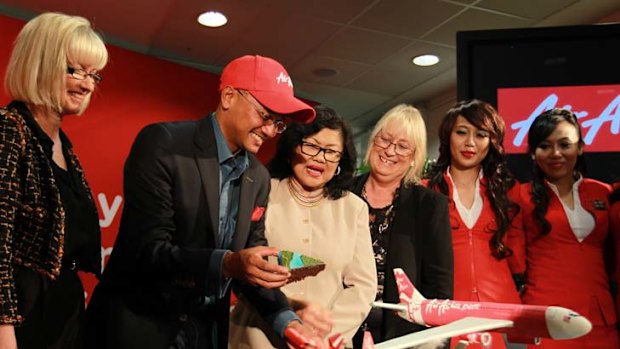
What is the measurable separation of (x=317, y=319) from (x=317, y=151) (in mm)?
624

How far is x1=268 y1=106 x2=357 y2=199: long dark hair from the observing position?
2336 mm

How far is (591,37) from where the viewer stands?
11.6ft

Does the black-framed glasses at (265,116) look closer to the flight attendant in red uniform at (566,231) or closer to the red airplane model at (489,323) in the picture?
the red airplane model at (489,323)

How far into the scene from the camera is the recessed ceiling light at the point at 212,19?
5.27 m

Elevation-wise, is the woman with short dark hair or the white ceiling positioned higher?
the white ceiling

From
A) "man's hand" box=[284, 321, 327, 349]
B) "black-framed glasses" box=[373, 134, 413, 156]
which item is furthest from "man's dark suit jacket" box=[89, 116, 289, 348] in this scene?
"black-framed glasses" box=[373, 134, 413, 156]

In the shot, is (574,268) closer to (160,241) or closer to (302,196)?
(302,196)

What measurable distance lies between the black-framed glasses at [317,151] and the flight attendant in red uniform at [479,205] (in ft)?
2.33

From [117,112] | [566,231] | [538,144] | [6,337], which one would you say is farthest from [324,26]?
[6,337]

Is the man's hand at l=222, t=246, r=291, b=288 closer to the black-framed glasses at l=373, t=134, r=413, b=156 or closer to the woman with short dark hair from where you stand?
the woman with short dark hair

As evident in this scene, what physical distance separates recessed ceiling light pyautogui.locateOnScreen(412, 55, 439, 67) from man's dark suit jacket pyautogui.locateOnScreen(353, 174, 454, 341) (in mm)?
3733

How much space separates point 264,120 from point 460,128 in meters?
1.20

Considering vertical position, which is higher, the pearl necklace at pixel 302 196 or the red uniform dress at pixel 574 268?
the pearl necklace at pixel 302 196

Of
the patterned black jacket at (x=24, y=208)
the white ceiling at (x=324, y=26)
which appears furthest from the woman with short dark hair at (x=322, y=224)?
the white ceiling at (x=324, y=26)
